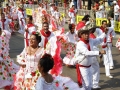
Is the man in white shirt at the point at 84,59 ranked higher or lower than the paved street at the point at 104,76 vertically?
Result: higher

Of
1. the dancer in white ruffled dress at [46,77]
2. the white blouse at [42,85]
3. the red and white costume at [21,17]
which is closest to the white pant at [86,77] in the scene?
the dancer in white ruffled dress at [46,77]

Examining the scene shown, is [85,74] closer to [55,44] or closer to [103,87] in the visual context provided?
[55,44]

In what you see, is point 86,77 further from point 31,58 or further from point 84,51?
point 31,58

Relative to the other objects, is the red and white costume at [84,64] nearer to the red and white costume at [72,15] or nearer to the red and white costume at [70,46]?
the red and white costume at [70,46]

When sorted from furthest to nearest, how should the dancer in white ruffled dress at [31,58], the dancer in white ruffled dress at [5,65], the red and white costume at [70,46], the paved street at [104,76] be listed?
1. the red and white costume at [70,46]
2. the paved street at [104,76]
3. the dancer in white ruffled dress at [5,65]
4. the dancer in white ruffled dress at [31,58]

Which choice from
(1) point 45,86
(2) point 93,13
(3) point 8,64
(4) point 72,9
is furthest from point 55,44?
(4) point 72,9

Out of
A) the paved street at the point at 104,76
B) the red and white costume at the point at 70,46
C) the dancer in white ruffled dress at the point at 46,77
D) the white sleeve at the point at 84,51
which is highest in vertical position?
the dancer in white ruffled dress at the point at 46,77

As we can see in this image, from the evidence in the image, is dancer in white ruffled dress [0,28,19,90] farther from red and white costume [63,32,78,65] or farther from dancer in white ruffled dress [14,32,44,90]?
red and white costume [63,32,78,65]

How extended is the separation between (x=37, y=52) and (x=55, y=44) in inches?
37.4

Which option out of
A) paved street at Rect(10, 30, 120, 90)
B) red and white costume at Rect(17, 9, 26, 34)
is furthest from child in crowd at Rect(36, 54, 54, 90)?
red and white costume at Rect(17, 9, 26, 34)

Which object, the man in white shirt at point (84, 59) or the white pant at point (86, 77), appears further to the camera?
the white pant at point (86, 77)

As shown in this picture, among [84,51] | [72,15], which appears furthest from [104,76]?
[72,15]

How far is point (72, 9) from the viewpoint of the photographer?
20.7 metres

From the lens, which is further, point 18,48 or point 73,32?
point 18,48
